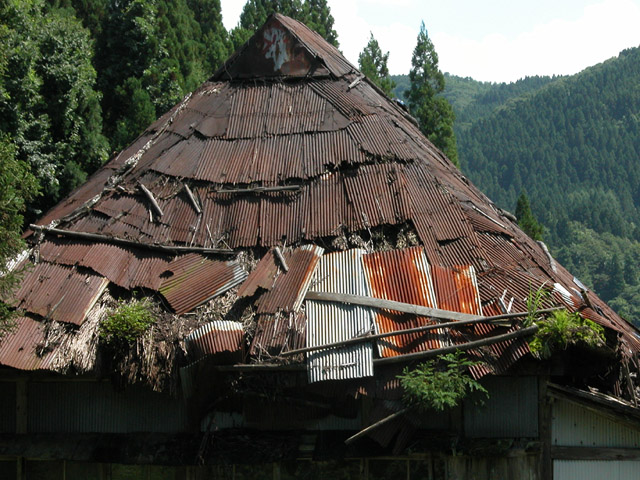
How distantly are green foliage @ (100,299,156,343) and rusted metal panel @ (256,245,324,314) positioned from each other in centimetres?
143

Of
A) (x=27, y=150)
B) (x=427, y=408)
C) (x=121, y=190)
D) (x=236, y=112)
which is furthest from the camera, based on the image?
(x=27, y=150)

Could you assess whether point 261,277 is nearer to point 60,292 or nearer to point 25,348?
point 60,292

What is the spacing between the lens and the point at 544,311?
9.63 meters

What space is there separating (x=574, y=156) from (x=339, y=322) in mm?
155745

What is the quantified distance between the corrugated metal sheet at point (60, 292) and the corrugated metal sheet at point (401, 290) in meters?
3.58

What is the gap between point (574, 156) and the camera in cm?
15700

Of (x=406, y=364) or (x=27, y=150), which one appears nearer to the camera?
(x=406, y=364)

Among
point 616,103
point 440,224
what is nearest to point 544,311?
point 440,224

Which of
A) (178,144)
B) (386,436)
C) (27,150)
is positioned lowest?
(386,436)

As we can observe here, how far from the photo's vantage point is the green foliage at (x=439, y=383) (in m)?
9.20

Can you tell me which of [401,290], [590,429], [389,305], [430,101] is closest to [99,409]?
[389,305]

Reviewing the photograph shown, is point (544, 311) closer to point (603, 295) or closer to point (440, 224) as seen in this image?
point (440, 224)

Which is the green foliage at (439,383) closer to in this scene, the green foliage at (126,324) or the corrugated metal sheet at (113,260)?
the green foliage at (126,324)

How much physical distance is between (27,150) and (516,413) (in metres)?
13.7
